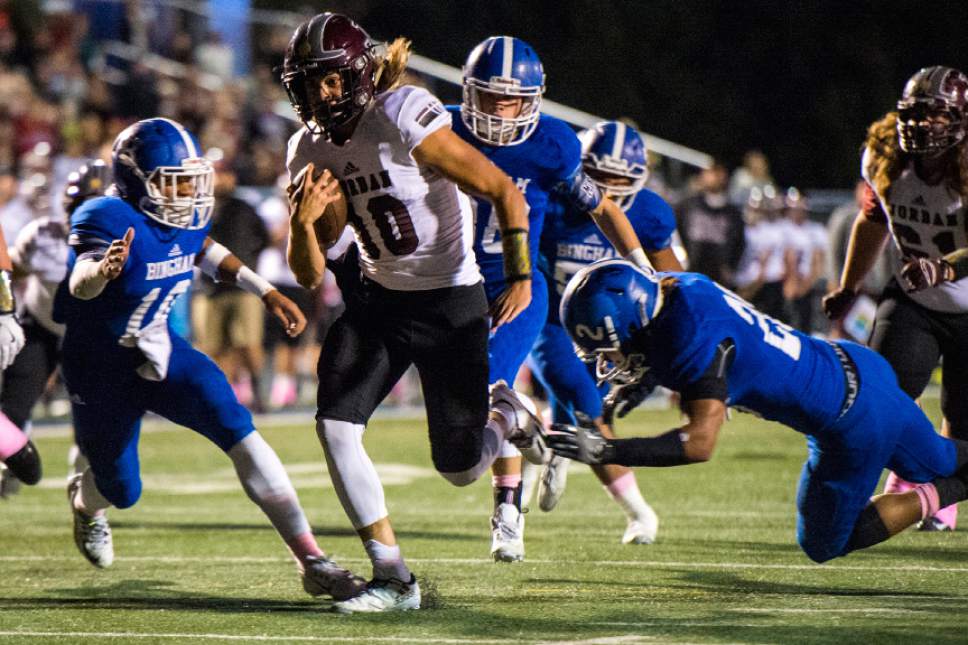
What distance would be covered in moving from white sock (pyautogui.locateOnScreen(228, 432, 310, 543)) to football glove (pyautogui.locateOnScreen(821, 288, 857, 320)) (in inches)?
91.2

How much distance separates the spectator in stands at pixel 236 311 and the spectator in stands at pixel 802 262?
15.5 feet

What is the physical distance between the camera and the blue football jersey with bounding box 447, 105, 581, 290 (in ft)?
19.5

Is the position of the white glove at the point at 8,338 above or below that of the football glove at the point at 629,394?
below

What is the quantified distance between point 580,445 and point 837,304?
7.29 ft

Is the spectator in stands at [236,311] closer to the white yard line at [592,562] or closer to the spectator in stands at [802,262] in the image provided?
the spectator in stands at [802,262]

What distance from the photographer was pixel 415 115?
4797 millimetres

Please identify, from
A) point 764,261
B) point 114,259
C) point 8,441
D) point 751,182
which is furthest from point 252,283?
point 751,182

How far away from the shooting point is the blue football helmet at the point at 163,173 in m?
5.43

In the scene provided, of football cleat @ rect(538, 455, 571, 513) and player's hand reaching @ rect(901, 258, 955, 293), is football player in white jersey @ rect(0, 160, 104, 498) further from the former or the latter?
player's hand reaching @ rect(901, 258, 955, 293)

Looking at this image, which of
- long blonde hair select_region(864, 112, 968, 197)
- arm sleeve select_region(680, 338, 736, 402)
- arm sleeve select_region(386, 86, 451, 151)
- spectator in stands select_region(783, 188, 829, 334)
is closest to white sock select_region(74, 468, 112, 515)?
arm sleeve select_region(386, 86, 451, 151)

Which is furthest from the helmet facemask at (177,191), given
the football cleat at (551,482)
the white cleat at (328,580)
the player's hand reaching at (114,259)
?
the football cleat at (551,482)

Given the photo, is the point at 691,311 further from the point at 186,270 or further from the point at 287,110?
the point at 287,110

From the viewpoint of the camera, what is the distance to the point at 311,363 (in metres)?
14.2

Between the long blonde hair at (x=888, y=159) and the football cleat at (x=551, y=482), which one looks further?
the football cleat at (x=551, y=482)
